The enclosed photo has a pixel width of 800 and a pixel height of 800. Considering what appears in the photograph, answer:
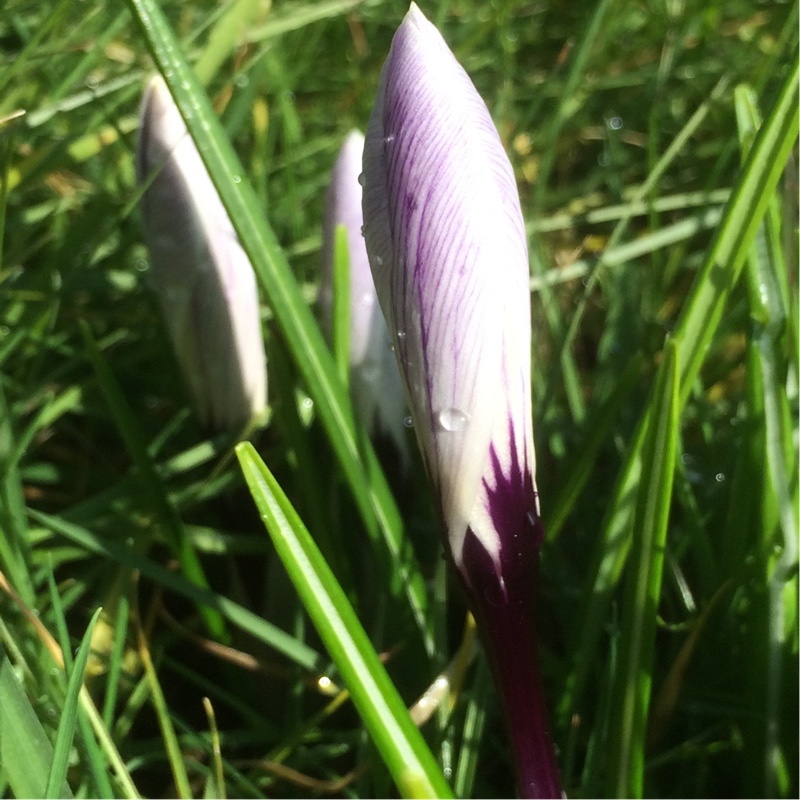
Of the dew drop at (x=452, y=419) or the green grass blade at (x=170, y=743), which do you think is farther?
the green grass blade at (x=170, y=743)

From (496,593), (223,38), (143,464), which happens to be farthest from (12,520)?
(223,38)

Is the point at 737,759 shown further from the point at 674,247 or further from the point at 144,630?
the point at 674,247

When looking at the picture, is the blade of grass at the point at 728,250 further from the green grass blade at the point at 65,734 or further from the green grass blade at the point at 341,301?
the green grass blade at the point at 65,734

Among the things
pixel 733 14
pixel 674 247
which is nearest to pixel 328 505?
pixel 674 247

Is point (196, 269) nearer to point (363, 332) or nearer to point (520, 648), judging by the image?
point (363, 332)

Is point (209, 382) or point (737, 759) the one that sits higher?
point (209, 382)

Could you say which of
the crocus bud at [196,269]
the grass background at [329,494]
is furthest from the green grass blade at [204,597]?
the crocus bud at [196,269]
